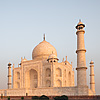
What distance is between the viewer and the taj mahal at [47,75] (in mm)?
22669

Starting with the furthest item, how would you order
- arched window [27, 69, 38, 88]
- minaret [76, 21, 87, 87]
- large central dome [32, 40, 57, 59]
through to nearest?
large central dome [32, 40, 57, 59]
arched window [27, 69, 38, 88]
minaret [76, 21, 87, 87]

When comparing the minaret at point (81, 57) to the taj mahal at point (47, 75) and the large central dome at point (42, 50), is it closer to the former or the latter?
the taj mahal at point (47, 75)

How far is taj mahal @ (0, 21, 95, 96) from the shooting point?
22.7 meters

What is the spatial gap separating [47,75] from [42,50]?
5.37 metres

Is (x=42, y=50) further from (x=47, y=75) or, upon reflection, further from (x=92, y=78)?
(x=92, y=78)

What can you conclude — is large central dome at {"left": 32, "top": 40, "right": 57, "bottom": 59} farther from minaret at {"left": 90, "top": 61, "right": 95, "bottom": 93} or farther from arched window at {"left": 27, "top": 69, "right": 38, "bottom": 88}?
minaret at {"left": 90, "top": 61, "right": 95, "bottom": 93}

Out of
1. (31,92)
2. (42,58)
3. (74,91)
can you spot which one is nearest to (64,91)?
(74,91)

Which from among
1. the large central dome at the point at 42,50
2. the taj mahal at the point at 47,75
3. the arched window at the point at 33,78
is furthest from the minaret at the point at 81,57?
the arched window at the point at 33,78

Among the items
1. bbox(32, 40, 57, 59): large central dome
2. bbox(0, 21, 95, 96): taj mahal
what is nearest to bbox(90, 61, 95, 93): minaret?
bbox(0, 21, 95, 96): taj mahal

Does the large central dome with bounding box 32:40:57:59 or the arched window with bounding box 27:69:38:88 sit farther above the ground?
the large central dome with bounding box 32:40:57:59

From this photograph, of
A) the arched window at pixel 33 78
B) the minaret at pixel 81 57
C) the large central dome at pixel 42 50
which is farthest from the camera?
the large central dome at pixel 42 50

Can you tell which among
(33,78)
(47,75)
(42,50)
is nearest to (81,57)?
(47,75)

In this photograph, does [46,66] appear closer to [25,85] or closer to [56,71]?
[56,71]

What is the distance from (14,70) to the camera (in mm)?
32375
